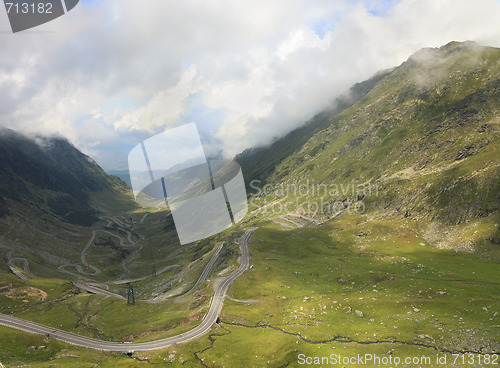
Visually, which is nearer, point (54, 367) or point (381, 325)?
point (54, 367)

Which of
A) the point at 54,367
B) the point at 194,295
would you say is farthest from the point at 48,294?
the point at 54,367

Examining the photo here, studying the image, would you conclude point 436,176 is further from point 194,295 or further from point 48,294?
point 48,294

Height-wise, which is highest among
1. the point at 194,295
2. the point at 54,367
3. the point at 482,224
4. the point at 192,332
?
the point at 54,367

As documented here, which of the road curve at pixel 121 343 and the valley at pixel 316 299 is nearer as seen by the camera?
the valley at pixel 316 299

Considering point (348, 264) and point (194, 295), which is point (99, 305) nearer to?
point (194, 295)

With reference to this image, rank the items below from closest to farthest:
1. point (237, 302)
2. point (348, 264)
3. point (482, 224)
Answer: point (237, 302)
point (348, 264)
point (482, 224)

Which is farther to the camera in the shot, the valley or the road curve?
the road curve

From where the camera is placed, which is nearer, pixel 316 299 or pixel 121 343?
pixel 121 343

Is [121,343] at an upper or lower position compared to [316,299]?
upper

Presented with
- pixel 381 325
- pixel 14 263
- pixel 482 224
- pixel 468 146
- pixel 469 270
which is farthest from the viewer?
pixel 468 146

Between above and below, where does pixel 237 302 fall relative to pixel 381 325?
below
